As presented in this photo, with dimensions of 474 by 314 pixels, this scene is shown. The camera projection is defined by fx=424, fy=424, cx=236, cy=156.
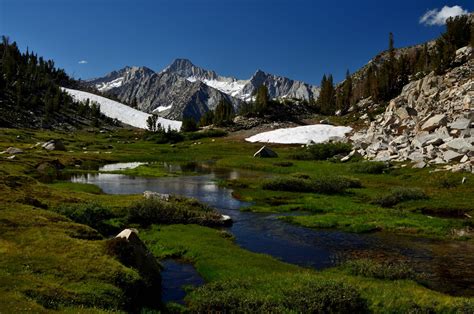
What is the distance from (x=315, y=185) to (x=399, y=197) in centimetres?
1141

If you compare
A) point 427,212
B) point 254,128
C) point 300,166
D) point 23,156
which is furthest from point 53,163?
point 254,128

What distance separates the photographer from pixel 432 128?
76.1 meters

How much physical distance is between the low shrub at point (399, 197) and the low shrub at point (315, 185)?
24.9 feet

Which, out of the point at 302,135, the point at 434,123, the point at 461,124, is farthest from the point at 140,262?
the point at 302,135

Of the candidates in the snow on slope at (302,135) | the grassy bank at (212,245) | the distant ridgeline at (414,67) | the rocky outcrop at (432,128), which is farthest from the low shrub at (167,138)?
the grassy bank at (212,245)

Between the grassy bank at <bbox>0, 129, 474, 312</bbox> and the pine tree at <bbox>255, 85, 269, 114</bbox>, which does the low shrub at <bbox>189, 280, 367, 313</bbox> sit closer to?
the grassy bank at <bbox>0, 129, 474, 312</bbox>

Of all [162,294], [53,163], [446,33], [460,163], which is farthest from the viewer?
[446,33]

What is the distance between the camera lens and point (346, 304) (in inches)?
675

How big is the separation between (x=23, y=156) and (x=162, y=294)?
214ft

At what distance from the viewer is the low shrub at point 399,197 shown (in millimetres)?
43944

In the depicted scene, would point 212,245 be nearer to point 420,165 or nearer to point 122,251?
point 122,251

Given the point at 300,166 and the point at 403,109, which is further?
the point at 403,109

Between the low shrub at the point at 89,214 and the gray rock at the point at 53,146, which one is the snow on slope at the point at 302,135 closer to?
the gray rock at the point at 53,146

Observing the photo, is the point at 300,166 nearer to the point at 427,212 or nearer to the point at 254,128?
the point at 427,212
